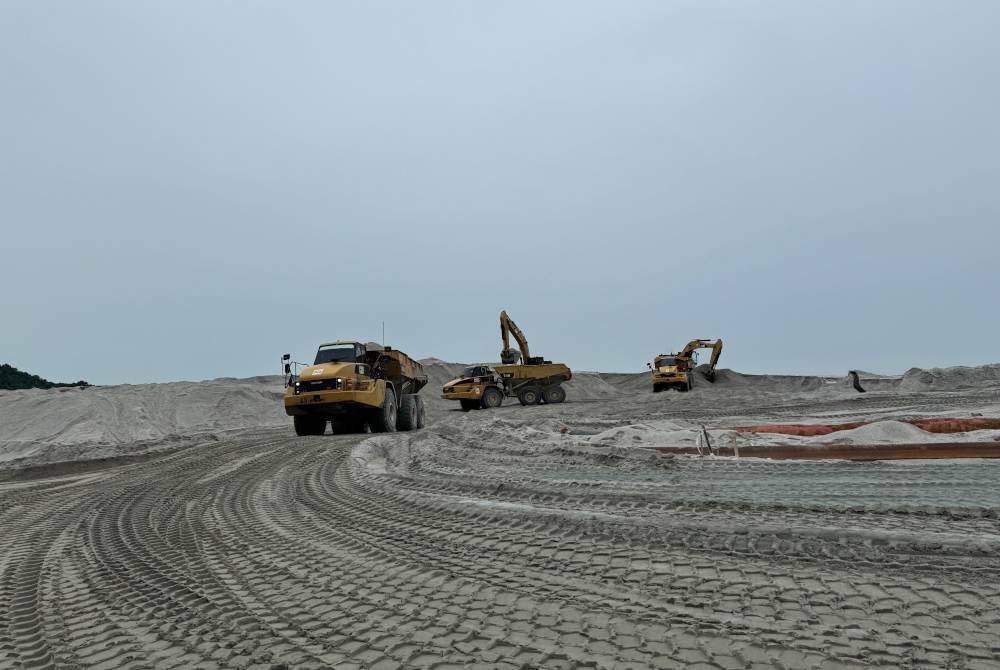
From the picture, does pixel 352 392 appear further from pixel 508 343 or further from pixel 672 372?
pixel 672 372

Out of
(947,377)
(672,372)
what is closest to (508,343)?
(672,372)

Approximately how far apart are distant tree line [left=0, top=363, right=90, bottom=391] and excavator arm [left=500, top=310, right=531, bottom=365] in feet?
79.2

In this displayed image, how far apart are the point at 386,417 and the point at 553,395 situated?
17.9 m

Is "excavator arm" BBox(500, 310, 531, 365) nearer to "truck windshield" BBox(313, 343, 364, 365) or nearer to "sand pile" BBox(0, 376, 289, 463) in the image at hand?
"sand pile" BBox(0, 376, 289, 463)

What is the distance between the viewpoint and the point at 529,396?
32.5 metres

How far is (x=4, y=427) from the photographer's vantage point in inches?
909

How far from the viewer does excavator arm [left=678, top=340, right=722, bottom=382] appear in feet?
129

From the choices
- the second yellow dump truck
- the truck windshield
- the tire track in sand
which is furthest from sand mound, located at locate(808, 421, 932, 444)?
the second yellow dump truck

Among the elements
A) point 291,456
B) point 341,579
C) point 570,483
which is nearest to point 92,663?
point 341,579

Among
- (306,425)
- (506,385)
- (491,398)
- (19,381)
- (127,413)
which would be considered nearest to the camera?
(306,425)

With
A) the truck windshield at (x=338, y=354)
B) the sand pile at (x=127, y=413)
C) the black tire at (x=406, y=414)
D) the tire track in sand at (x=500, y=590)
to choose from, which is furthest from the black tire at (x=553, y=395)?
the tire track in sand at (x=500, y=590)

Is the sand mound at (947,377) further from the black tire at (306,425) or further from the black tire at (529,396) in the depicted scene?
the black tire at (306,425)

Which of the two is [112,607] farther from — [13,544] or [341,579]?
[13,544]

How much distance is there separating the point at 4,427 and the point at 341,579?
25578 millimetres
